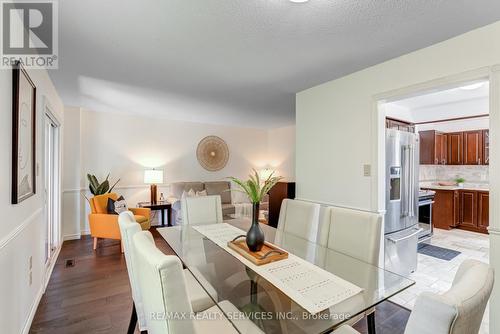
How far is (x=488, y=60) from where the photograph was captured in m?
1.86

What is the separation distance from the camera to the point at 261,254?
164cm

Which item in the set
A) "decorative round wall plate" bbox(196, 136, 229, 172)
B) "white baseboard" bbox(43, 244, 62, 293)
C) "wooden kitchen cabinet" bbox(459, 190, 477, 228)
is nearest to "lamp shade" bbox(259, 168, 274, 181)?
"decorative round wall plate" bbox(196, 136, 229, 172)

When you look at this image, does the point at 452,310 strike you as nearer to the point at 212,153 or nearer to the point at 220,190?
the point at 220,190

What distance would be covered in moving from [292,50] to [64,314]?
308 centimetres

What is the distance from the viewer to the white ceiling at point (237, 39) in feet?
5.36

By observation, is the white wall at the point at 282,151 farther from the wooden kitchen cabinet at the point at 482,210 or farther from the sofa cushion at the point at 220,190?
the wooden kitchen cabinet at the point at 482,210

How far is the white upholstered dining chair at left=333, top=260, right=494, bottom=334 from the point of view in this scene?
0.63 meters

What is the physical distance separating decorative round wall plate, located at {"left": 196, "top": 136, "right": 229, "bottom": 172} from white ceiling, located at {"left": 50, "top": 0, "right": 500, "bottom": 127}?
8.24 feet

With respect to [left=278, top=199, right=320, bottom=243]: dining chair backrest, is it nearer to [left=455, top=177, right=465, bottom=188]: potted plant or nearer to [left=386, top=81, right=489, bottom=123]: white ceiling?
[left=386, top=81, right=489, bottom=123]: white ceiling

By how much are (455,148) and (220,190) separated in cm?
513

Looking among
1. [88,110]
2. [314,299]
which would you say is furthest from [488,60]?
[88,110]

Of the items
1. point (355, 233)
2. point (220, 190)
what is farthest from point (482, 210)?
point (220, 190)

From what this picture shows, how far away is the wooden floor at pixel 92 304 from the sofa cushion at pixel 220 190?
2.42 meters

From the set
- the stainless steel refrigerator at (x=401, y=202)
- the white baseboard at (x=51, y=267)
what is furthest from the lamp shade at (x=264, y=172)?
the white baseboard at (x=51, y=267)
